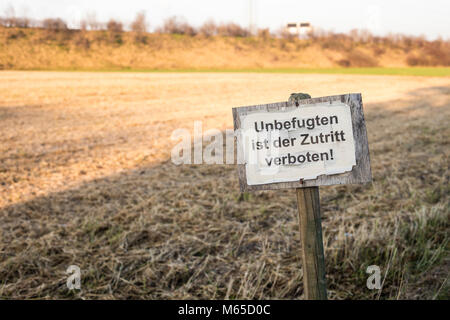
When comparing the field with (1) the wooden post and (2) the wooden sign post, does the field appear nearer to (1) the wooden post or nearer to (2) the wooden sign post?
(1) the wooden post

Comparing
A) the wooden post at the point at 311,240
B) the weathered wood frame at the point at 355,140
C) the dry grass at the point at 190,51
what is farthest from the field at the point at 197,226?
the dry grass at the point at 190,51

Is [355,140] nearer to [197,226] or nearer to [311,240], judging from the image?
[311,240]

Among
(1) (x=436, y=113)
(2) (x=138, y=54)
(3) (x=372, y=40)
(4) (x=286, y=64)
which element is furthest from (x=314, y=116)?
(3) (x=372, y=40)

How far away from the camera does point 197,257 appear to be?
358cm

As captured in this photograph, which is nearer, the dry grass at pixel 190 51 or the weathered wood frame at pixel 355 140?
the weathered wood frame at pixel 355 140

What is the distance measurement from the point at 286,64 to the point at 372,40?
606 inches

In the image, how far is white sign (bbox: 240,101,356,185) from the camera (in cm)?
189

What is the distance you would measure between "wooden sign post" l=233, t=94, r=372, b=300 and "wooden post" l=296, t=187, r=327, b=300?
8 cm

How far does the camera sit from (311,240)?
2.02 m

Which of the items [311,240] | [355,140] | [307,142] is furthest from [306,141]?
[311,240]

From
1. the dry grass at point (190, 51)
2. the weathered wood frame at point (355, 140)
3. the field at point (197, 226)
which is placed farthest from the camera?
the dry grass at point (190, 51)

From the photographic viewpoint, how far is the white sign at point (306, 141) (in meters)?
1.89

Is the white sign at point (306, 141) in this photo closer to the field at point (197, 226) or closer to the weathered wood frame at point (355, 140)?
the weathered wood frame at point (355, 140)

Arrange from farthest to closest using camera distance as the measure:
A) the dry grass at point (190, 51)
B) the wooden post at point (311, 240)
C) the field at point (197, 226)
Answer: the dry grass at point (190, 51) < the field at point (197, 226) < the wooden post at point (311, 240)
